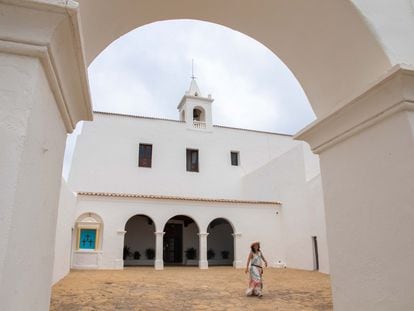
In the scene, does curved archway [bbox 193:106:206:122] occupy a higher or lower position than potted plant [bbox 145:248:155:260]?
higher

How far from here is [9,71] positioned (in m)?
1.59

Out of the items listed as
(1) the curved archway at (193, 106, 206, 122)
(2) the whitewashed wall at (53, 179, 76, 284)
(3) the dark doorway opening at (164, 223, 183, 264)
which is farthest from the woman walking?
(1) the curved archway at (193, 106, 206, 122)

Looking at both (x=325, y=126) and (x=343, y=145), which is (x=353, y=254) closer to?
(x=343, y=145)

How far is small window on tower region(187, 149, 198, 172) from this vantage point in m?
21.9

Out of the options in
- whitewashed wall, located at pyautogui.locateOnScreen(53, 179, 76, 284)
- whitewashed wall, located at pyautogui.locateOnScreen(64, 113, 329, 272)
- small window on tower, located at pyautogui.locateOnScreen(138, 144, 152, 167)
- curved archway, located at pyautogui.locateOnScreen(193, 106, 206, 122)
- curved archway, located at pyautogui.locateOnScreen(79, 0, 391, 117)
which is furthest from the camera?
curved archway, located at pyautogui.locateOnScreen(193, 106, 206, 122)

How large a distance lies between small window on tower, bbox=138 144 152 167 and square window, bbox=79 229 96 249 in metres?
6.30

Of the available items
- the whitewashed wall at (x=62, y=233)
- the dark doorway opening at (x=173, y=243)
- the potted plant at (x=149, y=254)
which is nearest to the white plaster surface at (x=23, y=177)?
the whitewashed wall at (x=62, y=233)

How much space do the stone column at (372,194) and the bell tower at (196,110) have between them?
787 inches

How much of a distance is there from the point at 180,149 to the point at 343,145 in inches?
757

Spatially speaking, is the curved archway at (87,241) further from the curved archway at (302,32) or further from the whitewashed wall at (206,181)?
the curved archway at (302,32)

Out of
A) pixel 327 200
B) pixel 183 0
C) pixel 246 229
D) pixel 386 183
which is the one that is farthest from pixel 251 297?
pixel 246 229

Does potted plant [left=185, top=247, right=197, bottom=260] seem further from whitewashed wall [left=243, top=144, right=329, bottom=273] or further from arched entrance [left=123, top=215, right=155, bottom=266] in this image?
whitewashed wall [left=243, top=144, right=329, bottom=273]

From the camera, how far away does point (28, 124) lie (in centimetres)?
156

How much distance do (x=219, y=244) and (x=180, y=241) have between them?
7.97ft
